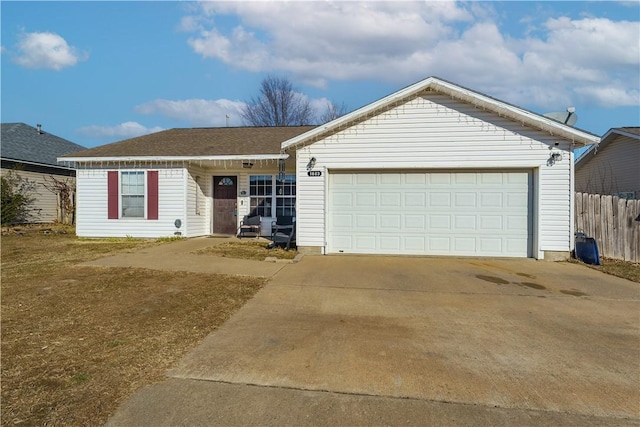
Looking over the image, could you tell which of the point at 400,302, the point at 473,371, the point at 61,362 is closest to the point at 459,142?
the point at 400,302

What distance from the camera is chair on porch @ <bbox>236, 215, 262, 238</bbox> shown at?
540 inches

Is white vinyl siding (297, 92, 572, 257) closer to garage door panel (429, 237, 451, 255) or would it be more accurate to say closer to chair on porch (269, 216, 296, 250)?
chair on porch (269, 216, 296, 250)

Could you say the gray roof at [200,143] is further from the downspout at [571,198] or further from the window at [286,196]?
the downspout at [571,198]

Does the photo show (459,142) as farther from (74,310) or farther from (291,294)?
(74,310)

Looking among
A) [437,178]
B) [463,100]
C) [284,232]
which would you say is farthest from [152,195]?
[463,100]

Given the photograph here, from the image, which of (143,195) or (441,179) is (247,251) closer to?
(143,195)

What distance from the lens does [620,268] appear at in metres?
8.88

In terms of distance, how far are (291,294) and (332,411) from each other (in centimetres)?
342

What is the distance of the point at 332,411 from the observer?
2.86 m

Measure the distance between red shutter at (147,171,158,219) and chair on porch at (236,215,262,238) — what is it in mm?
2879

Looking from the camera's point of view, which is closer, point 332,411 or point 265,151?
point 332,411

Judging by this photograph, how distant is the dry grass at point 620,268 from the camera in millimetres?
8085

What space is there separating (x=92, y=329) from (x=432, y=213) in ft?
26.2

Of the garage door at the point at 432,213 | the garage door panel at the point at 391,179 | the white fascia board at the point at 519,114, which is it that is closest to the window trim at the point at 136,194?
the garage door at the point at 432,213
